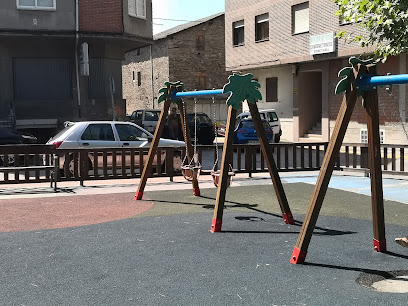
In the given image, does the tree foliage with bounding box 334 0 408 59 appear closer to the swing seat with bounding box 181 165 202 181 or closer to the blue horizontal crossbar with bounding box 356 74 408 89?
the blue horizontal crossbar with bounding box 356 74 408 89

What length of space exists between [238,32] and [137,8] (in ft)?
28.9

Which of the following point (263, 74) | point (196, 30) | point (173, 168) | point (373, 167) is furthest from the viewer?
point (196, 30)

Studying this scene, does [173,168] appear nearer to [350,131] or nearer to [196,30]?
[350,131]

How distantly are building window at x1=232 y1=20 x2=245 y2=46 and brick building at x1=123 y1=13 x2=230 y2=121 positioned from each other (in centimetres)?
1088

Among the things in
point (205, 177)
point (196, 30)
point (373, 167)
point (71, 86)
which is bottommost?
point (205, 177)

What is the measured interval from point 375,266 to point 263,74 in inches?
1143

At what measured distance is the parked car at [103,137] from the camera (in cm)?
1492

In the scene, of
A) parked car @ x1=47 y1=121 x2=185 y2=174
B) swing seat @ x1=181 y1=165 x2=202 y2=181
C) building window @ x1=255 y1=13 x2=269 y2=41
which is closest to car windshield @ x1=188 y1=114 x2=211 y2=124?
building window @ x1=255 y1=13 x2=269 y2=41

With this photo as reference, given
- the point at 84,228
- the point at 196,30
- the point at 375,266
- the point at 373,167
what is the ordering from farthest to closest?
the point at 196,30
the point at 84,228
the point at 373,167
the point at 375,266

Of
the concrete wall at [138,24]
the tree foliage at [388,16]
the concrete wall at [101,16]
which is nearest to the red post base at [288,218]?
the tree foliage at [388,16]

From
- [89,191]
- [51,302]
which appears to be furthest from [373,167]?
[89,191]

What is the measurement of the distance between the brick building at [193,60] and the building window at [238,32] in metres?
10.9

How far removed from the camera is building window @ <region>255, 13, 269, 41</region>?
32.4 m

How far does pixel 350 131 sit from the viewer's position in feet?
91.8
